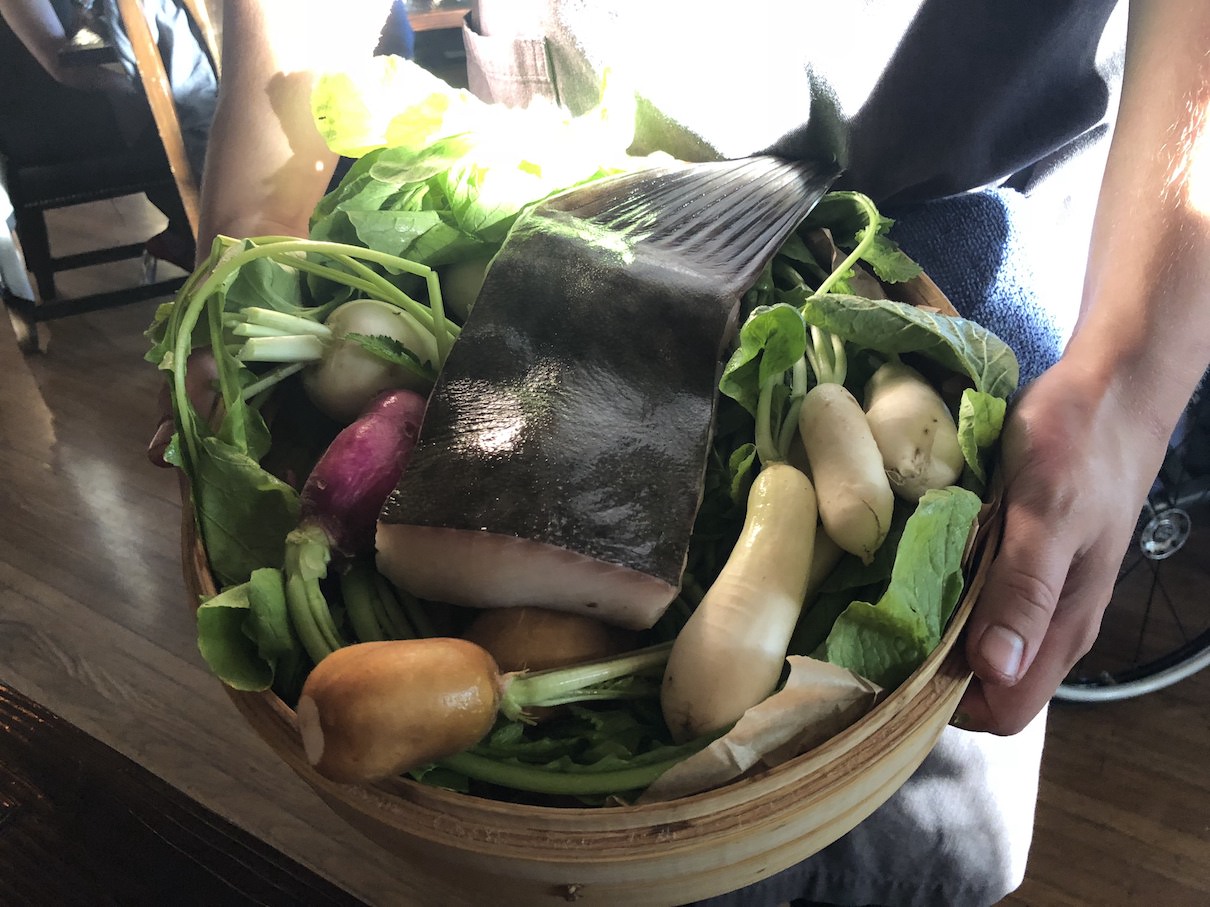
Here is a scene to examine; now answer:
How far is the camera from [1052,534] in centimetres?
45

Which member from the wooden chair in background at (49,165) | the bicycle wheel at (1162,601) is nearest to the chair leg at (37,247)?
the wooden chair in background at (49,165)

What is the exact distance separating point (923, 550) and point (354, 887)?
67 cm

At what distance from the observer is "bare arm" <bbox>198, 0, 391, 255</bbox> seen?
2.24ft

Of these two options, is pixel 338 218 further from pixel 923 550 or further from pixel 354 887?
pixel 354 887

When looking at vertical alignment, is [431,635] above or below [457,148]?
below

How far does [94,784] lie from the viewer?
743mm

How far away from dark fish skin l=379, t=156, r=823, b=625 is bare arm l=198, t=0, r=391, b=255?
9.8 inches

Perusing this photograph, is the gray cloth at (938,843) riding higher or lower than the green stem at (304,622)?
lower

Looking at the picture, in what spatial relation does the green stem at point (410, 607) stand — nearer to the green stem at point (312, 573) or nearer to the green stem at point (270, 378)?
the green stem at point (312, 573)

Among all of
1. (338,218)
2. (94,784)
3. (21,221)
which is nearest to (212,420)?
(338,218)

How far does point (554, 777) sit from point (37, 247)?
2209 mm

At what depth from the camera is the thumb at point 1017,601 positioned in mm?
435

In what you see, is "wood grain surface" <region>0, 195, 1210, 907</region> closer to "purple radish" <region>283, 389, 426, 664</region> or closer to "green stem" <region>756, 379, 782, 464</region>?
"purple radish" <region>283, 389, 426, 664</region>

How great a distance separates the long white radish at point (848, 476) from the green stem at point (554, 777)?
0.16 metres
